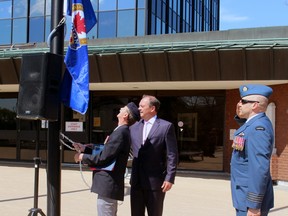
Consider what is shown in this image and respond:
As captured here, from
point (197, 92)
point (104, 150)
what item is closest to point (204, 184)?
point (197, 92)

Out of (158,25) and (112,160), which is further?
(158,25)

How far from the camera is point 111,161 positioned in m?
4.59

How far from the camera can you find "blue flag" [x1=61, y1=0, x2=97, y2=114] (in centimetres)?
480

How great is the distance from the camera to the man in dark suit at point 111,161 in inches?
179

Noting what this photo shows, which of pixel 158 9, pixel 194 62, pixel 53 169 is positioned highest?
pixel 158 9

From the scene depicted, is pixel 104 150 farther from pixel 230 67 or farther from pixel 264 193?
pixel 230 67

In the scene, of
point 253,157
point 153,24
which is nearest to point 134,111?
point 253,157

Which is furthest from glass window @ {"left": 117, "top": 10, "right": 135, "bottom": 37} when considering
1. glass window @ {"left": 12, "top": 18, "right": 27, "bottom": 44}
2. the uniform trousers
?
the uniform trousers

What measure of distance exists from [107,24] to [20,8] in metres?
6.45

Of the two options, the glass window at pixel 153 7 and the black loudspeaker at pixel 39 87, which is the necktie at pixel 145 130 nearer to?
the black loudspeaker at pixel 39 87

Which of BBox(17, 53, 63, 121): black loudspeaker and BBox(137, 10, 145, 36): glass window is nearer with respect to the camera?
BBox(17, 53, 63, 121): black loudspeaker

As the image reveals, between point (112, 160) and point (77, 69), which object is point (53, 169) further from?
point (77, 69)

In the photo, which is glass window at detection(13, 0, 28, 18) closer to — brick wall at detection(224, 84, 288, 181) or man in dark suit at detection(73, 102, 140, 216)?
brick wall at detection(224, 84, 288, 181)

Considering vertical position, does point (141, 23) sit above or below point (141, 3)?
below
